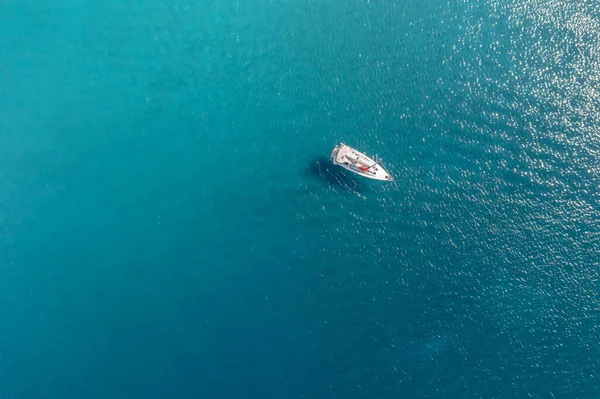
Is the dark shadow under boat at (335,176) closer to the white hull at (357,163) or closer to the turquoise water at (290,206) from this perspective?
the turquoise water at (290,206)

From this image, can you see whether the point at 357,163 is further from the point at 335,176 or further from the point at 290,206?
the point at 290,206

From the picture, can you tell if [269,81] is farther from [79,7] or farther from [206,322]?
[206,322]

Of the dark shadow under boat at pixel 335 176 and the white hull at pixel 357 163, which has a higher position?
the white hull at pixel 357 163

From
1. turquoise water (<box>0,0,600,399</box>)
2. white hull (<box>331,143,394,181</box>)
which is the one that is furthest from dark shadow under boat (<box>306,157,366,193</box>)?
white hull (<box>331,143,394,181</box>)

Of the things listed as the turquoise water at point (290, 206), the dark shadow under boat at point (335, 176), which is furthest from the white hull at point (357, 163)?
the turquoise water at point (290, 206)

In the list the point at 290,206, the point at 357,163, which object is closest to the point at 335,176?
the point at 357,163

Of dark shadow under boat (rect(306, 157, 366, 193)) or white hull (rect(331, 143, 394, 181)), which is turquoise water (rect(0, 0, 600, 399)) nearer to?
dark shadow under boat (rect(306, 157, 366, 193))
